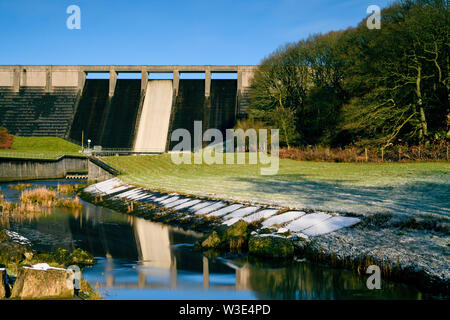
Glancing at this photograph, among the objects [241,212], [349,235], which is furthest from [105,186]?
[349,235]

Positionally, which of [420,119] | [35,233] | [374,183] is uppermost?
[420,119]

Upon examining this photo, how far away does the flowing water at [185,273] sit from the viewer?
777 centimetres

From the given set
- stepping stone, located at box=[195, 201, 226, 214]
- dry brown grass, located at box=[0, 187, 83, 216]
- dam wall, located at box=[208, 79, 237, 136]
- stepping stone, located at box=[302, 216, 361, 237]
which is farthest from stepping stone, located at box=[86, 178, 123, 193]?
dam wall, located at box=[208, 79, 237, 136]

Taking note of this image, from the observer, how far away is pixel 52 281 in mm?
6641

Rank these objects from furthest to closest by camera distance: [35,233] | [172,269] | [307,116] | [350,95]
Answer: [307,116] < [350,95] < [35,233] < [172,269]

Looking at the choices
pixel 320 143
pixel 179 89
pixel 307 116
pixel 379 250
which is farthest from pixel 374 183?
pixel 179 89

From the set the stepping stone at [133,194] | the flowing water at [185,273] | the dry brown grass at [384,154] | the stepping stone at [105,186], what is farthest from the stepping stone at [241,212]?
the dry brown grass at [384,154]

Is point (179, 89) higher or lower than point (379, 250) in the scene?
higher

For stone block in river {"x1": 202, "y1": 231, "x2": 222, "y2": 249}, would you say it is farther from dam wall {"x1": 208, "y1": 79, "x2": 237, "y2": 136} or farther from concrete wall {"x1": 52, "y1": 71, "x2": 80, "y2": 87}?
concrete wall {"x1": 52, "y1": 71, "x2": 80, "y2": 87}

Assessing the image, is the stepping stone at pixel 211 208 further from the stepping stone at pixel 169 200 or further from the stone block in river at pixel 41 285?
the stone block in river at pixel 41 285

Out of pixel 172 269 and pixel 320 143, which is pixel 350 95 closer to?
pixel 320 143

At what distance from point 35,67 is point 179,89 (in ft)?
79.0

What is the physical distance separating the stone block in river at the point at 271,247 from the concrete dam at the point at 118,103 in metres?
46.4

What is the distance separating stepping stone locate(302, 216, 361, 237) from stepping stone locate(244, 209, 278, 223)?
78.3 inches
